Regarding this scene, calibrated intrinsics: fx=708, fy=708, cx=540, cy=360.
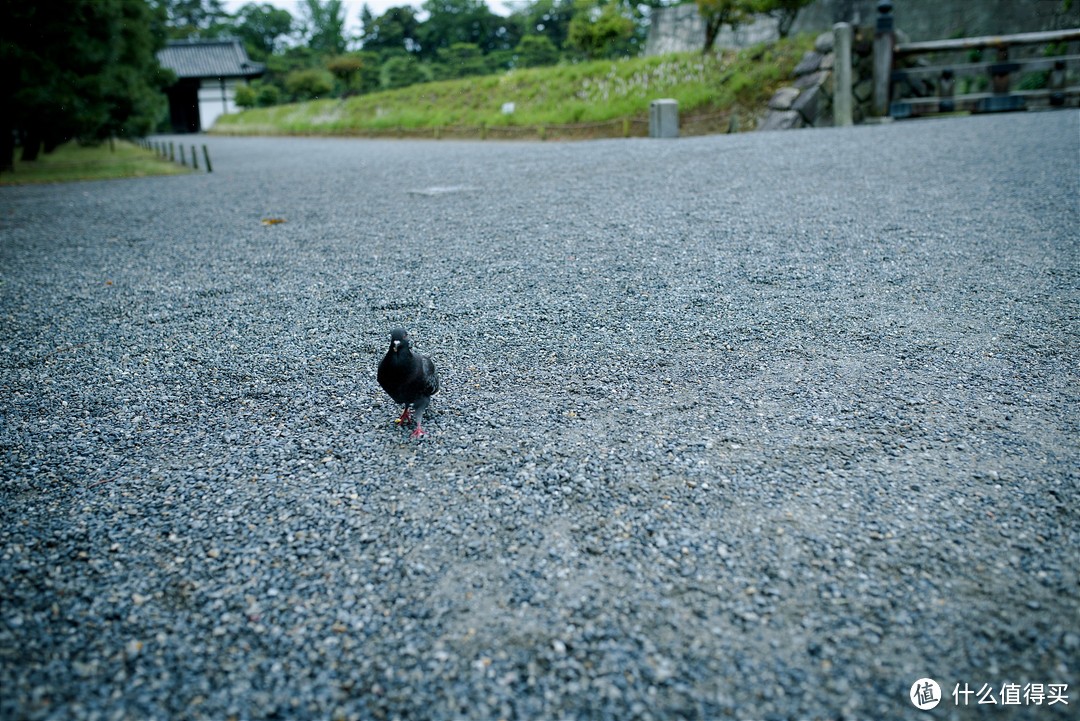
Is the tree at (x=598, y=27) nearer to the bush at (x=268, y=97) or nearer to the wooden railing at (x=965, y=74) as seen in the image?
the wooden railing at (x=965, y=74)

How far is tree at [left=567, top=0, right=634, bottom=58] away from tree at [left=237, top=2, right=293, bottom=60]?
32819 millimetres

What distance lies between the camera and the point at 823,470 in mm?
2445

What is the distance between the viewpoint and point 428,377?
2.78 m

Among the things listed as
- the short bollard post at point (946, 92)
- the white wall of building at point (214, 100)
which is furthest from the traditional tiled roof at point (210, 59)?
the short bollard post at point (946, 92)

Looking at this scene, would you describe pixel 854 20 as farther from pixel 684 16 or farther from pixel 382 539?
pixel 382 539

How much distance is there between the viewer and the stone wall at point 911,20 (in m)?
17.1

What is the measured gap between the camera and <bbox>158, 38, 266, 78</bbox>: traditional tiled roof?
37938mm

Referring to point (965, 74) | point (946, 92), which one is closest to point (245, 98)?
point (946, 92)

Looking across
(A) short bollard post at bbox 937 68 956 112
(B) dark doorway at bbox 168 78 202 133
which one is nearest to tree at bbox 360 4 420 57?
(B) dark doorway at bbox 168 78 202 133

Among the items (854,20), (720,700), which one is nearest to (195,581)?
(720,700)

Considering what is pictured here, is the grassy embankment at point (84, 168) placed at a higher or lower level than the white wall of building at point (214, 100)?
lower

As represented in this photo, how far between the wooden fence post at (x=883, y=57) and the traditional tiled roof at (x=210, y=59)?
115 ft

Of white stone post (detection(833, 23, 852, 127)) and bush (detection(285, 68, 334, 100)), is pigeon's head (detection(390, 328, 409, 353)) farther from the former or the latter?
bush (detection(285, 68, 334, 100))

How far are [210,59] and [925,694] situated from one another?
45.5m
